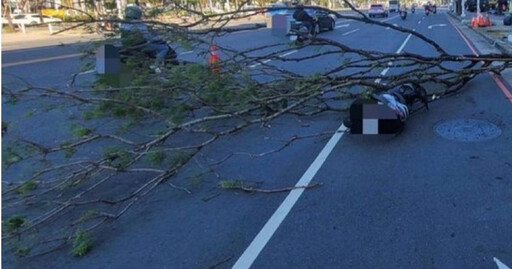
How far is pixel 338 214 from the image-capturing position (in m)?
4.27

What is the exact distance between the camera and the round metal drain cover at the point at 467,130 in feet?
20.9

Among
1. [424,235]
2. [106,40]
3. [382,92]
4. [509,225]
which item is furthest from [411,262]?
[106,40]

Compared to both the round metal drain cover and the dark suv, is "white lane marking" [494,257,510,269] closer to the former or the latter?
the round metal drain cover

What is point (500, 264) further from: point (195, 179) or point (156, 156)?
point (156, 156)

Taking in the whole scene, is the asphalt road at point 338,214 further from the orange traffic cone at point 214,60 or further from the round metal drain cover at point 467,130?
the orange traffic cone at point 214,60

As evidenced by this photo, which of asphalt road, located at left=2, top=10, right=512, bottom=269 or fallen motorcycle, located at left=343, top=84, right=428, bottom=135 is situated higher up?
fallen motorcycle, located at left=343, top=84, right=428, bottom=135

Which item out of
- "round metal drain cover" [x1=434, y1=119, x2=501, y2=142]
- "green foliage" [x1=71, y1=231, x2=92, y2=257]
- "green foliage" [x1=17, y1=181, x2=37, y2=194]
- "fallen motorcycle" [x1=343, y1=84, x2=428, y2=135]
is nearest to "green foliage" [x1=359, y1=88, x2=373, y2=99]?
"fallen motorcycle" [x1=343, y1=84, x2=428, y2=135]

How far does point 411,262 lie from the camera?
3461 mm

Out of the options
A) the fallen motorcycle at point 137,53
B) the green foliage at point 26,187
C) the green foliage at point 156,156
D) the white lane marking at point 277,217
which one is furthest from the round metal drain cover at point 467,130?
the green foliage at point 26,187

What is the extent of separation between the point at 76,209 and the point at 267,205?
1.78m

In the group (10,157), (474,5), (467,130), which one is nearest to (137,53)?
(10,157)

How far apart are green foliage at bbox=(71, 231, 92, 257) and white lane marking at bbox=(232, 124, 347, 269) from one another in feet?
4.03

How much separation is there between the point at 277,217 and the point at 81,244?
63.0 inches

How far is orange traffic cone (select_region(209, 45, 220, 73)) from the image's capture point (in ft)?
21.5
